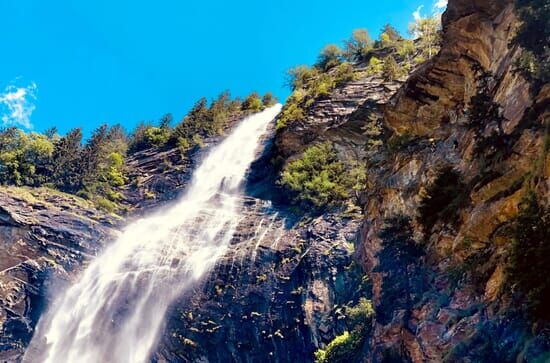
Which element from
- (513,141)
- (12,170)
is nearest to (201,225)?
(12,170)

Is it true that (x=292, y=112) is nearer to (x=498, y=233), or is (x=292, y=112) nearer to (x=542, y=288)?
(x=498, y=233)

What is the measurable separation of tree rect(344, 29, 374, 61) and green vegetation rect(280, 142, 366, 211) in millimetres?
24375

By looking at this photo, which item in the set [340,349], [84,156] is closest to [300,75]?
[84,156]

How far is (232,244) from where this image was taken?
3659cm

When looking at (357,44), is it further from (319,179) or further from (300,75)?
(319,179)

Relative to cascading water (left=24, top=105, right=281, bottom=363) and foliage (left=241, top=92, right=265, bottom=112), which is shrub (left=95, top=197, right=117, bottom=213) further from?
foliage (left=241, top=92, right=265, bottom=112)

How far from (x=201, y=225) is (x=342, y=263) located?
40.9ft

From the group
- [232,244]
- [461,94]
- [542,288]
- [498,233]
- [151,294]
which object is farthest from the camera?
[232,244]

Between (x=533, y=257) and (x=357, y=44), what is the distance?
59168mm

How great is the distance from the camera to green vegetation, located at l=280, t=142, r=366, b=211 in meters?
39.4

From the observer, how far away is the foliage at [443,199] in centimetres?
1547

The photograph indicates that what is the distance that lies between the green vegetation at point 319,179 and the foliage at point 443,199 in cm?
2163

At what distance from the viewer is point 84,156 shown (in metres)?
51.7

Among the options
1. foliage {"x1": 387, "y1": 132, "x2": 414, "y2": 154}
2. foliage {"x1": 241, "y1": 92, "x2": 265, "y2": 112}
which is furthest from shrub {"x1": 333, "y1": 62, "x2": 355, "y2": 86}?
foliage {"x1": 387, "y1": 132, "x2": 414, "y2": 154}
